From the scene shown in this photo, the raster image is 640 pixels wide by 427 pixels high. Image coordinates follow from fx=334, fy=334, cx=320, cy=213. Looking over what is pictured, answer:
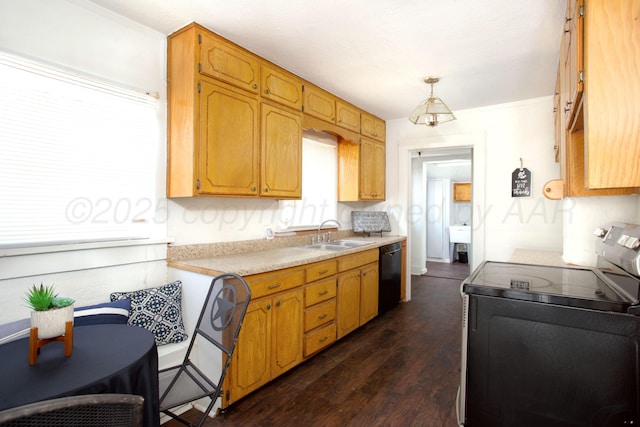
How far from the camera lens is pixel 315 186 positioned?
12.5 ft

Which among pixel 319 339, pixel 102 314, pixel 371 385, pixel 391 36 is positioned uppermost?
pixel 391 36

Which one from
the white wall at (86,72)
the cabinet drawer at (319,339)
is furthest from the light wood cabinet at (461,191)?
the white wall at (86,72)

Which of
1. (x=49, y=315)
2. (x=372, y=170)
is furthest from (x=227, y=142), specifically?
(x=372, y=170)

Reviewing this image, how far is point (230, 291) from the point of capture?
175 cm

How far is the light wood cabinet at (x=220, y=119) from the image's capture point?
2.19 metres

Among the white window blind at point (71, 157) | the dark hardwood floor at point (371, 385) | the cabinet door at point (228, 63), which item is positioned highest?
the cabinet door at point (228, 63)

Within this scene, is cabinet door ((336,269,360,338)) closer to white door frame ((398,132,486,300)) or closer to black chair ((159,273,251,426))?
black chair ((159,273,251,426))

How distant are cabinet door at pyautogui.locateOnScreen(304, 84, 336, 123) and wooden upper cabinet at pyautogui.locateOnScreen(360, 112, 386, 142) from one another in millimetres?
658

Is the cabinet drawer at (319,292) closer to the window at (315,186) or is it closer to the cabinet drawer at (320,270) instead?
the cabinet drawer at (320,270)

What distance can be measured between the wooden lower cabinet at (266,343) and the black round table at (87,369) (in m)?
0.78

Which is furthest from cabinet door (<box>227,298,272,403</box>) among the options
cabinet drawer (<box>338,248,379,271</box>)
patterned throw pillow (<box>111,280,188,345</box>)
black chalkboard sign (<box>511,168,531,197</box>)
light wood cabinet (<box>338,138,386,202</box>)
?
black chalkboard sign (<box>511,168,531,197</box>)

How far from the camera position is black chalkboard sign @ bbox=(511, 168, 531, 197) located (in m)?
3.67

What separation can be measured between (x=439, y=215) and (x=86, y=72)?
276 inches

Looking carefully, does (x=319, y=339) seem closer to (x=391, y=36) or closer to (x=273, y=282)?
(x=273, y=282)
